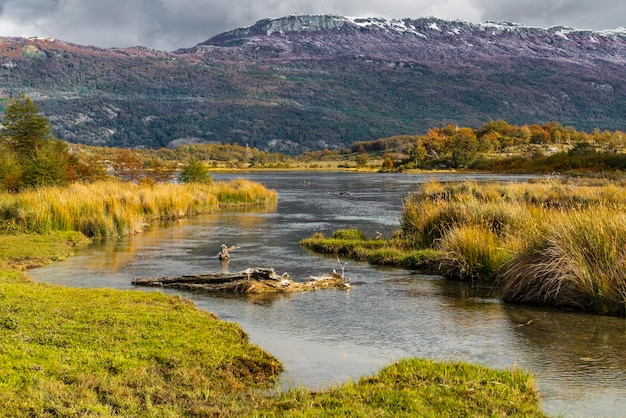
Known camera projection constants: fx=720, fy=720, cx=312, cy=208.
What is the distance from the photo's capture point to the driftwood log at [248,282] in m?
17.5

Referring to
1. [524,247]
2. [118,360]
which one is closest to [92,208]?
[524,247]

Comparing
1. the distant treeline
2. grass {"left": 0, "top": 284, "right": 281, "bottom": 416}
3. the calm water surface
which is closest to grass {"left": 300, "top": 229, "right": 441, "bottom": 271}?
the calm water surface

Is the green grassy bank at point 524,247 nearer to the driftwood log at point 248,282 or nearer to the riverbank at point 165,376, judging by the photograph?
the driftwood log at point 248,282

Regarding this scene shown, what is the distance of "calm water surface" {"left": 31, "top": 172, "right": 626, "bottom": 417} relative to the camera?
1049 cm

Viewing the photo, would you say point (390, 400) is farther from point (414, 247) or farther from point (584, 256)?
point (414, 247)

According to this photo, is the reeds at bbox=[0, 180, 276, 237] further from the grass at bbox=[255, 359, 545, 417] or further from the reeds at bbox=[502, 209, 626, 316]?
the grass at bbox=[255, 359, 545, 417]

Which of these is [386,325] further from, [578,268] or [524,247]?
[524,247]

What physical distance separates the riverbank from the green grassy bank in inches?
234

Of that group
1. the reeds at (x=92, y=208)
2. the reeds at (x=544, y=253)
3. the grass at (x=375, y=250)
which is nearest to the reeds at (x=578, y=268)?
the reeds at (x=544, y=253)

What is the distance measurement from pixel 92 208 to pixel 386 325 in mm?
20386

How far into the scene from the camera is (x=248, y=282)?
17.5 metres

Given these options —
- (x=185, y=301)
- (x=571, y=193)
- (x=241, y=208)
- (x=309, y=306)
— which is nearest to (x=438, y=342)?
(x=309, y=306)

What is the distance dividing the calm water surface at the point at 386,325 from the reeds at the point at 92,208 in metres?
4.46

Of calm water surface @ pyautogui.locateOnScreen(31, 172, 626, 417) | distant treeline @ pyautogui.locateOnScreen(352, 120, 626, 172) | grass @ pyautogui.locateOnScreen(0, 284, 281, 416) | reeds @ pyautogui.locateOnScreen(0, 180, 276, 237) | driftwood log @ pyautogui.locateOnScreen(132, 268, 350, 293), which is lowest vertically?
calm water surface @ pyautogui.locateOnScreen(31, 172, 626, 417)
